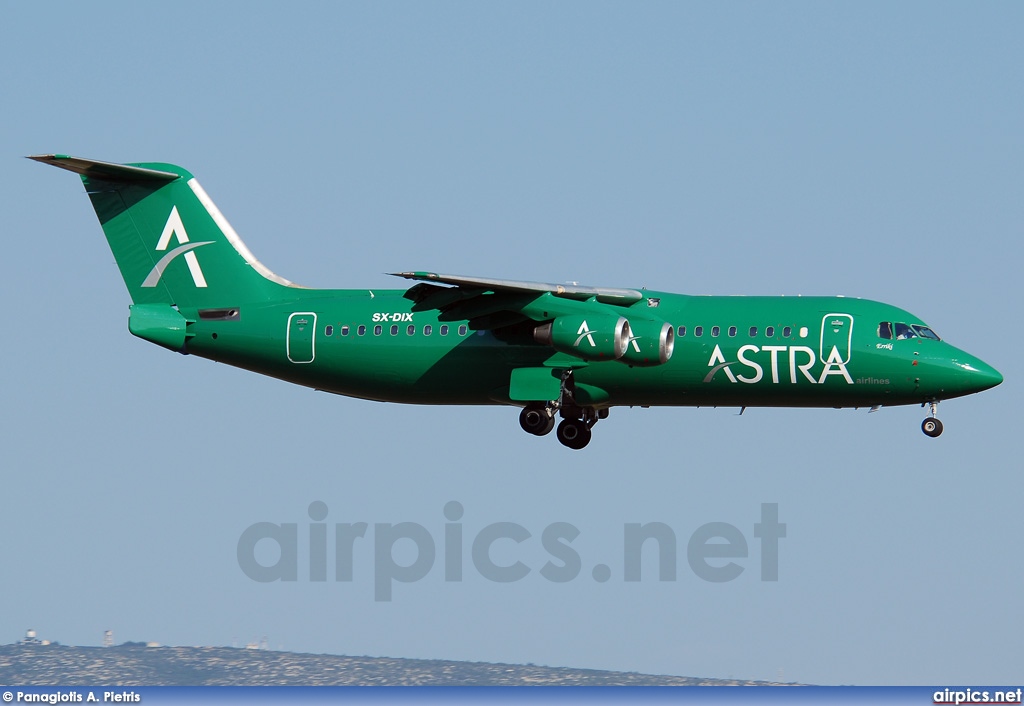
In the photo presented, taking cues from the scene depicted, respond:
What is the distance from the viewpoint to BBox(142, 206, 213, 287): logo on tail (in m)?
48.2

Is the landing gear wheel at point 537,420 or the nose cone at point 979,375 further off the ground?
the nose cone at point 979,375

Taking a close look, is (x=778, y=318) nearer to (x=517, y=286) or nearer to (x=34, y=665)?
(x=517, y=286)

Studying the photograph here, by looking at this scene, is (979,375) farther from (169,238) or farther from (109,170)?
(109,170)

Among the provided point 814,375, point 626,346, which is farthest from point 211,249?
point 814,375

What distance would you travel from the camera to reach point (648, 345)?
42.6m

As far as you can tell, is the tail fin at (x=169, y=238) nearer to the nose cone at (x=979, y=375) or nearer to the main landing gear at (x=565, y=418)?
the main landing gear at (x=565, y=418)

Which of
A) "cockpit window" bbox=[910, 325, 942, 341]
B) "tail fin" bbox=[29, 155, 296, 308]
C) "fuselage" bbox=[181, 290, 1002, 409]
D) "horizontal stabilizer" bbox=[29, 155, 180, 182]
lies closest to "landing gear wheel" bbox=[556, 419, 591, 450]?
"fuselage" bbox=[181, 290, 1002, 409]

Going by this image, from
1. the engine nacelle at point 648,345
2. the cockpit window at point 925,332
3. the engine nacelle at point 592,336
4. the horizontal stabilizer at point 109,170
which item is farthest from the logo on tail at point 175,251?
the cockpit window at point 925,332

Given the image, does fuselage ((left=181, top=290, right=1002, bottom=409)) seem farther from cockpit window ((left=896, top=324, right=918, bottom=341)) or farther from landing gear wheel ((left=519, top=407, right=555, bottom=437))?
landing gear wheel ((left=519, top=407, right=555, bottom=437))

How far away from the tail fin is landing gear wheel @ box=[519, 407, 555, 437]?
756cm

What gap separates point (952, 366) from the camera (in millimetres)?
43125

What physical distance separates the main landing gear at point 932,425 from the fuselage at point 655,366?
0.56 meters

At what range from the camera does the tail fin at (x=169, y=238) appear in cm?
4800

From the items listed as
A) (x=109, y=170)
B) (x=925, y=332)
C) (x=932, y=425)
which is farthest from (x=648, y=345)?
(x=109, y=170)
